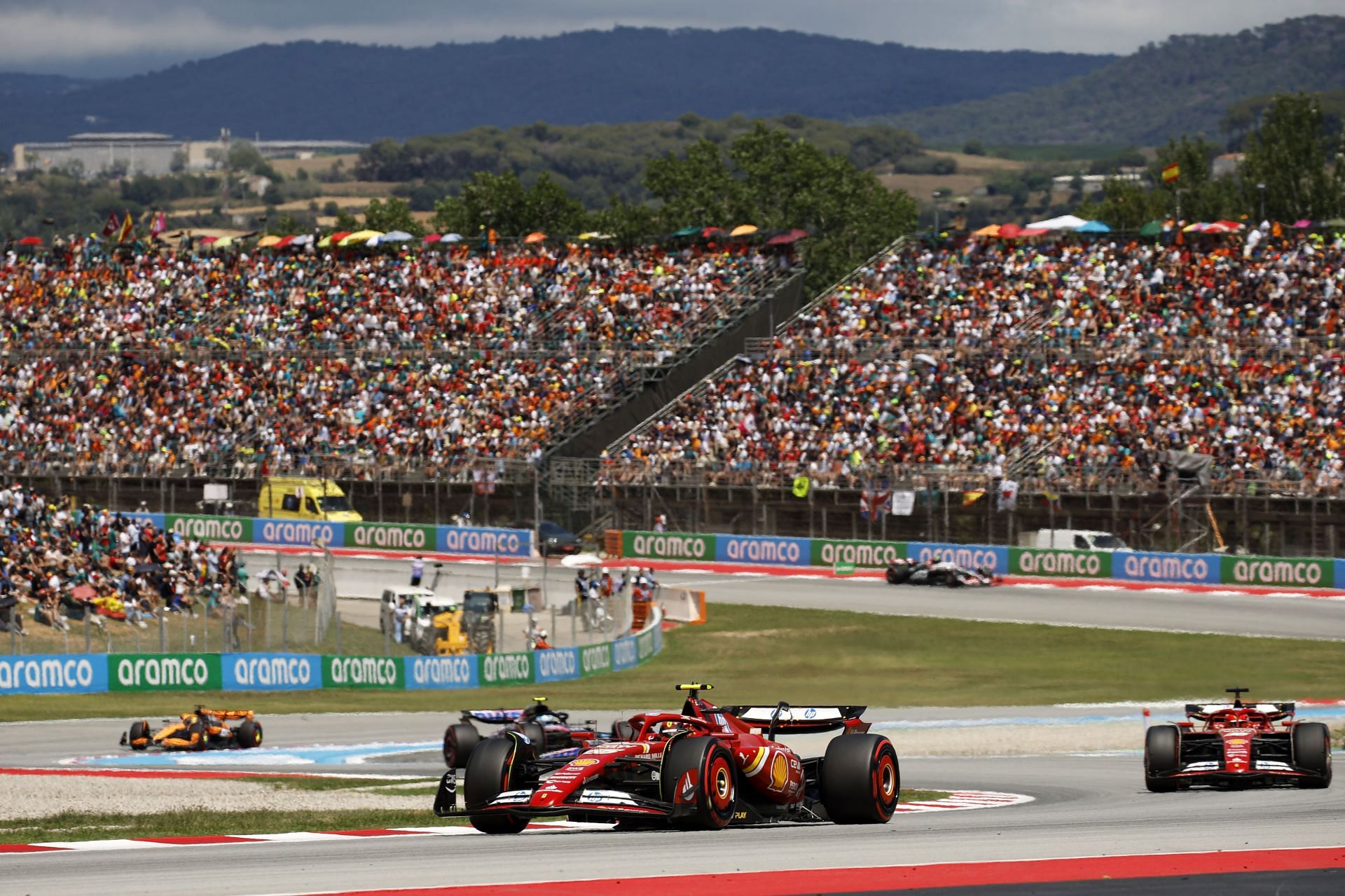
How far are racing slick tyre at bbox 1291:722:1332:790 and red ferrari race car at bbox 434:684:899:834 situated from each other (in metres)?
5.21

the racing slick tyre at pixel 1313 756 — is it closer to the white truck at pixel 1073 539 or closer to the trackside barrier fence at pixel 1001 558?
the trackside barrier fence at pixel 1001 558

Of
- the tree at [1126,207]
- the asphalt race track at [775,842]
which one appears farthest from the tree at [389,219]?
the asphalt race track at [775,842]

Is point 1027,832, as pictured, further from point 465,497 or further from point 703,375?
point 703,375

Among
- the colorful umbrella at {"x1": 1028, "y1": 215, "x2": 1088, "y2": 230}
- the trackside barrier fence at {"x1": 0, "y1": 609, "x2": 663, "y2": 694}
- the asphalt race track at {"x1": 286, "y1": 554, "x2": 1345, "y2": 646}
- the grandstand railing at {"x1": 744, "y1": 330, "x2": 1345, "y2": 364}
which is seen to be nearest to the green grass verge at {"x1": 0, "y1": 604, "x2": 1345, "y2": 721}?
the trackside barrier fence at {"x1": 0, "y1": 609, "x2": 663, "y2": 694}

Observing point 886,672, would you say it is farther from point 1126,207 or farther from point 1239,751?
point 1126,207

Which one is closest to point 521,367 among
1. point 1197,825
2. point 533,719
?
point 533,719

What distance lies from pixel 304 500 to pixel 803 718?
47.4 meters

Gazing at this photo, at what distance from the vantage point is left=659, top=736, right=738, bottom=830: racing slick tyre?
45.7 feet

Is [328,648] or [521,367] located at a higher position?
[521,367]

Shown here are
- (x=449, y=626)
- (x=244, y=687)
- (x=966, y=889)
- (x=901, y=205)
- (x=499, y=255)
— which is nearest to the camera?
(x=966, y=889)

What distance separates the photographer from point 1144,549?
50719mm

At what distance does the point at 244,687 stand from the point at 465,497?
23785mm

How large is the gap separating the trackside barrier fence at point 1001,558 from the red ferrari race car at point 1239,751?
30484mm

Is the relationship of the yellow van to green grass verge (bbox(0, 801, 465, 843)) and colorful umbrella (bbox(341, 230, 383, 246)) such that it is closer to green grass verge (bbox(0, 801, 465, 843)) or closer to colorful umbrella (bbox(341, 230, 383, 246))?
colorful umbrella (bbox(341, 230, 383, 246))
